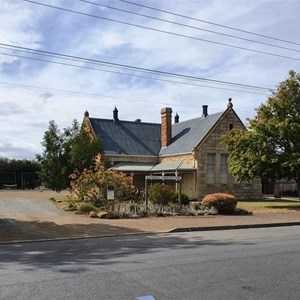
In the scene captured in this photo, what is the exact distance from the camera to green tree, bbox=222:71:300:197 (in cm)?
2653

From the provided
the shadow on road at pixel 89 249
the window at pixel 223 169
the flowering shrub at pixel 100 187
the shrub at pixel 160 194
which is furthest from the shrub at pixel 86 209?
the window at pixel 223 169

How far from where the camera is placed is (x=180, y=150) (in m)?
37.0

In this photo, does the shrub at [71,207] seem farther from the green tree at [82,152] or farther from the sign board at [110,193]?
the green tree at [82,152]

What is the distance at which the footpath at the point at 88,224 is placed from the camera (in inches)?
588

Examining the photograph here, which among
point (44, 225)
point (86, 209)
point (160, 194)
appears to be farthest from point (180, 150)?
point (44, 225)

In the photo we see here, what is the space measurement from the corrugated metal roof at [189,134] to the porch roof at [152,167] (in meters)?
1.17

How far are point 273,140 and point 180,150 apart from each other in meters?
10.9

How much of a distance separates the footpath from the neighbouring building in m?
11.8

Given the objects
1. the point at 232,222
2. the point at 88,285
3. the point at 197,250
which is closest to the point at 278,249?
the point at 197,250

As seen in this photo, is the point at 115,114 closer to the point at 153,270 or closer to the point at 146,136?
the point at 146,136

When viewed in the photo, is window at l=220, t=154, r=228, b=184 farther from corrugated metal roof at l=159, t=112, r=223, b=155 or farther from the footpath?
the footpath

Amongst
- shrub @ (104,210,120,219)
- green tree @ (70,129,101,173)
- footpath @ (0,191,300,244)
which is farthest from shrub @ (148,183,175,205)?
green tree @ (70,129,101,173)

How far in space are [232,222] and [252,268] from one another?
10439mm

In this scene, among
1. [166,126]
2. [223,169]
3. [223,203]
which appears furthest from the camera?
[166,126]
